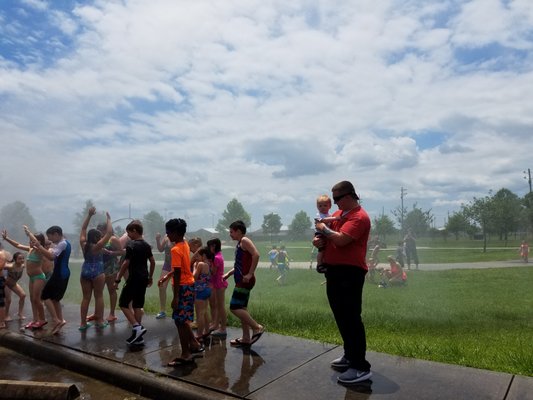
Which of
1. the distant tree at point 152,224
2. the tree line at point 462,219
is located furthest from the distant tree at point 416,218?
the distant tree at point 152,224

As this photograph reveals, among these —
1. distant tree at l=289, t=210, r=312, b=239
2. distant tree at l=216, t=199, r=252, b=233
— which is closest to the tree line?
distant tree at l=216, t=199, r=252, b=233

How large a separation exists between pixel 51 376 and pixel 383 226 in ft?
170

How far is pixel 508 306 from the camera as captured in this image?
8.37 meters

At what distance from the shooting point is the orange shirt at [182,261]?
178 inches

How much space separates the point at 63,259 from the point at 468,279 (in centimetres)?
1137

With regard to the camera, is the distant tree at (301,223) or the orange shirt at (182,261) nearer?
the orange shirt at (182,261)

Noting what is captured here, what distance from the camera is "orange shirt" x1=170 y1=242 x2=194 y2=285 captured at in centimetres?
452

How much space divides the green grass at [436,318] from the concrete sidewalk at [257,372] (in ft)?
1.47

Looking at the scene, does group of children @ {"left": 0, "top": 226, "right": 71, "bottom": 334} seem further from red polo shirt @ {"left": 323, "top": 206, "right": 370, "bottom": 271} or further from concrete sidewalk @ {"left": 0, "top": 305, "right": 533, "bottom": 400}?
red polo shirt @ {"left": 323, "top": 206, "right": 370, "bottom": 271}

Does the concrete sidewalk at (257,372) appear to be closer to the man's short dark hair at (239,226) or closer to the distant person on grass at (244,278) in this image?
the distant person on grass at (244,278)

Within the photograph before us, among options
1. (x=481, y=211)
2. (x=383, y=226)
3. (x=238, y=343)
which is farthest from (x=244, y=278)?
(x=383, y=226)

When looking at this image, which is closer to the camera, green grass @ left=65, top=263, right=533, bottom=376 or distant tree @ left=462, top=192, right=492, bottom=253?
green grass @ left=65, top=263, right=533, bottom=376

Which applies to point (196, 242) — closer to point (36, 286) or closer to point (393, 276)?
point (36, 286)

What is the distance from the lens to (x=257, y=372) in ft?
13.7
